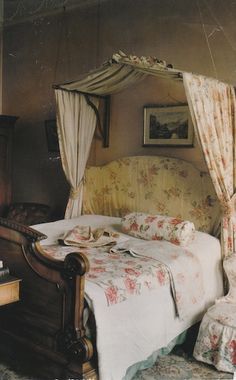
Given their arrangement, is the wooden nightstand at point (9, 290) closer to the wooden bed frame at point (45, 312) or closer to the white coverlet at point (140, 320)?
the wooden bed frame at point (45, 312)

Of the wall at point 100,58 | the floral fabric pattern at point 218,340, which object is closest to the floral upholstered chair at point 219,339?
the floral fabric pattern at point 218,340

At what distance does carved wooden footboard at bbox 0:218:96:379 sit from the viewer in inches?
93.5

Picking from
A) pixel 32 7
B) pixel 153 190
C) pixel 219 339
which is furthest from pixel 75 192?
pixel 32 7

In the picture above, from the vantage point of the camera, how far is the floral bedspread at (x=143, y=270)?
2.67m

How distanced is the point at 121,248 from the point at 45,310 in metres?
0.94

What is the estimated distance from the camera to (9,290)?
2.53m

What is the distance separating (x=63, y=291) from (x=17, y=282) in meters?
0.32

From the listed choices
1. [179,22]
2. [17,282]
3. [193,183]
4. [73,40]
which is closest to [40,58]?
[73,40]

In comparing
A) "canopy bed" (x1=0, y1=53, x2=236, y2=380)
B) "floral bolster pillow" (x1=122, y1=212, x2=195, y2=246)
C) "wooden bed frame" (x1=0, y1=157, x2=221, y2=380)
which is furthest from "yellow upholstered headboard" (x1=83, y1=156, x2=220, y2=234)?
"wooden bed frame" (x1=0, y1=157, x2=221, y2=380)

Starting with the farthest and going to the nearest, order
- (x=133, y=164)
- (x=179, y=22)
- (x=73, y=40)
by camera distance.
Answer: (x=73, y=40) → (x=133, y=164) → (x=179, y=22)

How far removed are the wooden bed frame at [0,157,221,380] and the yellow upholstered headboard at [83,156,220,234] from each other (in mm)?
1839

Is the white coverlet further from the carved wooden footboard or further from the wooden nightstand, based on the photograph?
the wooden nightstand

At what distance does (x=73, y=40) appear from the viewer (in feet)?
17.1

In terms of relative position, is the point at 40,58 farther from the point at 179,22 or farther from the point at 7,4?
the point at 179,22
